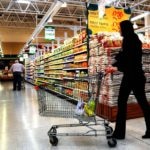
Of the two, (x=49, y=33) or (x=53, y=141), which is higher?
(x=49, y=33)

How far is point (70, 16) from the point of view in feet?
59.9

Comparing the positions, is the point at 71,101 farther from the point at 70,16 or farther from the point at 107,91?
the point at 70,16

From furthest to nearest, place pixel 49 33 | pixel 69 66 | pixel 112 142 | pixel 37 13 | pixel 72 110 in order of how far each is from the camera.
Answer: pixel 37 13
pixel 49 33
pixel 69 66
pixel 72 110
pixel 112 142

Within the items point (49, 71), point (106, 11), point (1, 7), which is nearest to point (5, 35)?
point (1, 7)

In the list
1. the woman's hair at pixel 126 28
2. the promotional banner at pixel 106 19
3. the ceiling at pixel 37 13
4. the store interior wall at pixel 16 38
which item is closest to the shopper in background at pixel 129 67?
the woman's hair at pixel 126 28

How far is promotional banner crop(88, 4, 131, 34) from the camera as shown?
21.3ft

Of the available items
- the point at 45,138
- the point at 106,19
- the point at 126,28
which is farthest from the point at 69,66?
the point at 126,28

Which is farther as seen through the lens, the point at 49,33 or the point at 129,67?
the point at 49,33

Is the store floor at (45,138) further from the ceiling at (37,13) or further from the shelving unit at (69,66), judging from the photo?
the ceiling at (37,13)

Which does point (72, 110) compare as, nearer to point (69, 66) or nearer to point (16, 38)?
point (69, 66)

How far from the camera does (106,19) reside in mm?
6805

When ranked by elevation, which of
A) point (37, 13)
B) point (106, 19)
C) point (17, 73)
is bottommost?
point (17, 73)

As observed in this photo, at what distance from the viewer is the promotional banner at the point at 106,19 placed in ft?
21.3

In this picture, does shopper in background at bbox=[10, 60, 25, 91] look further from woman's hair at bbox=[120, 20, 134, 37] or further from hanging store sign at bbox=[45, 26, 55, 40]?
woman's hair at bbox=[120, 20, 134, 37]
